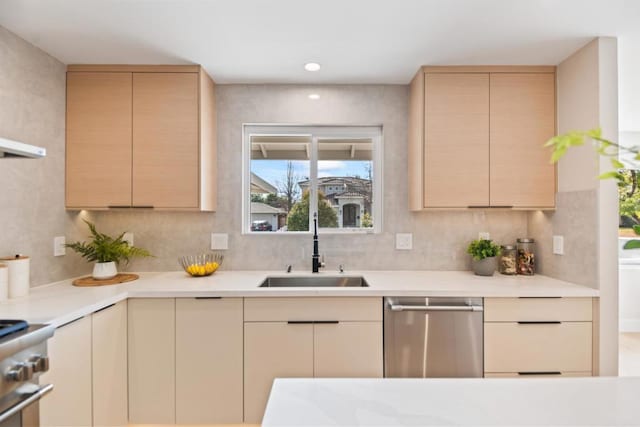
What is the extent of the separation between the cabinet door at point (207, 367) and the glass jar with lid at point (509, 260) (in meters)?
1.91

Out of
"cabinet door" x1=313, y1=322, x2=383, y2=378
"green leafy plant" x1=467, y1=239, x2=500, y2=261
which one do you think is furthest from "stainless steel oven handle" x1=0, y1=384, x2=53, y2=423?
"green leafy plant" x1=467, y1=239, x2=500, y2=261

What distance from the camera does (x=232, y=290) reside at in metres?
2.09

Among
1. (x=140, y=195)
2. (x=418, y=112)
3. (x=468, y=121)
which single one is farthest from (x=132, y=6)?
(x=468, y=121)

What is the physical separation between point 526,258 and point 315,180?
1.65 meters

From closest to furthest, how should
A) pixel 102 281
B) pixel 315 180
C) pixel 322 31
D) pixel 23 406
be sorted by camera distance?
pixel 23 406
pixel 322 31
pixel 102 281
pixel 315 180

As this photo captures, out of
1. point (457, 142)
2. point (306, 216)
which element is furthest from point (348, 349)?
point (457, 142)

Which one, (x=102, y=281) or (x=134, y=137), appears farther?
(x=134, y=137)

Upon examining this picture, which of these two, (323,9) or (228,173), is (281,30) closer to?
(323,9)

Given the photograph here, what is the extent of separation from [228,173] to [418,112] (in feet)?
4.80

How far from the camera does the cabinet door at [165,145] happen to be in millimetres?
2416

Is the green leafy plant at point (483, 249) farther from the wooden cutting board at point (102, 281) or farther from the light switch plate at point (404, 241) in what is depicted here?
the wooden cutting board at point (102, 281)

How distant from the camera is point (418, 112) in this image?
252 cm

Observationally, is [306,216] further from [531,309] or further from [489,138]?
[531,309]

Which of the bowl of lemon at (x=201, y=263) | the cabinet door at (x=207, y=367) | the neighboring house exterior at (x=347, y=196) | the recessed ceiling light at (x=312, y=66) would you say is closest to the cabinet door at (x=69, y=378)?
the cabinet door at (x=207, y=367)
